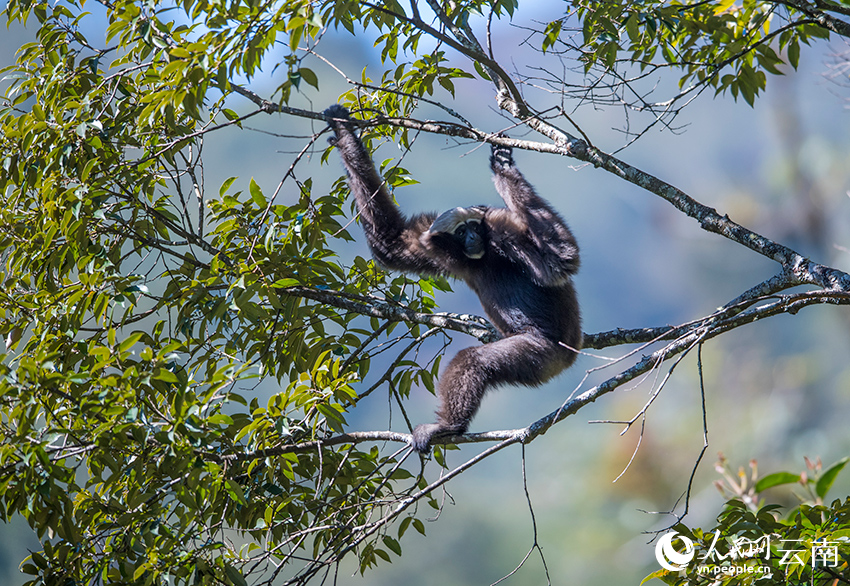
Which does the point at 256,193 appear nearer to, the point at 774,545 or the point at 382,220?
the point at 382,220

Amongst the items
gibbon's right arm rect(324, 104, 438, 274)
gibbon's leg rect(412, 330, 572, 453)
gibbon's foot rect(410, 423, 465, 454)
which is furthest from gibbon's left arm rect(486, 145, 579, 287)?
gibbon's foot rect(410, 423, 465, 454)

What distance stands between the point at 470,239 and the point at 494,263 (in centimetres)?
28

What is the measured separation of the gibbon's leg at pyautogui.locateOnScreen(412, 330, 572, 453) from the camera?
3553 millimetres

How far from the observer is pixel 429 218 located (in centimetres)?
425

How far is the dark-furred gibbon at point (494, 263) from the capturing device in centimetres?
359

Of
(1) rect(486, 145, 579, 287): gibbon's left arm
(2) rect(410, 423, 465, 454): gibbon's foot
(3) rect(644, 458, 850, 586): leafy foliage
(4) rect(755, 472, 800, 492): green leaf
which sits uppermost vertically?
(1) rect(486, 145, 579, 287): gibbon's left arm

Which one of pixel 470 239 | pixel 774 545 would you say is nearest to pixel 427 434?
pixel 470 239

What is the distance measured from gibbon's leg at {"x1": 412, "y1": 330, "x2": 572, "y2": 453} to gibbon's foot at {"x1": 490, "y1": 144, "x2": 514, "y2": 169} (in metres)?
0.95

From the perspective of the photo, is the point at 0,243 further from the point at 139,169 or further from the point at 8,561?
the point at 8,561

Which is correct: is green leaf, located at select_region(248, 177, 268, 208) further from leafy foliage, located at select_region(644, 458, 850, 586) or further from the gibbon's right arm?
leafy foliage, located at select_region(644, 458, 850, 586)

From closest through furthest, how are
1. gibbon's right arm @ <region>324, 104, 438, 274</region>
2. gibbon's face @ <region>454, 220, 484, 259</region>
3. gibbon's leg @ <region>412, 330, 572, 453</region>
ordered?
gibbon's leg @ <region>412, 330, 572, 453</region> → gibbon's right arm @ <region>324, 104, 438, 274</region> → gibbon's face @ <region>454, 220, 484, 259</region>

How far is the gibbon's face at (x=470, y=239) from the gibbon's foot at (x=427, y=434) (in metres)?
1.01

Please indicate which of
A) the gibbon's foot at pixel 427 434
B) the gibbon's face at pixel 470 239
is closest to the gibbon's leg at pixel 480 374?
the gibbon's foot at pixel 427 434

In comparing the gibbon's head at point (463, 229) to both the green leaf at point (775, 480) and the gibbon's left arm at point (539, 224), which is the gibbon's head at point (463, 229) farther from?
the green leaf at point (775, 480)
